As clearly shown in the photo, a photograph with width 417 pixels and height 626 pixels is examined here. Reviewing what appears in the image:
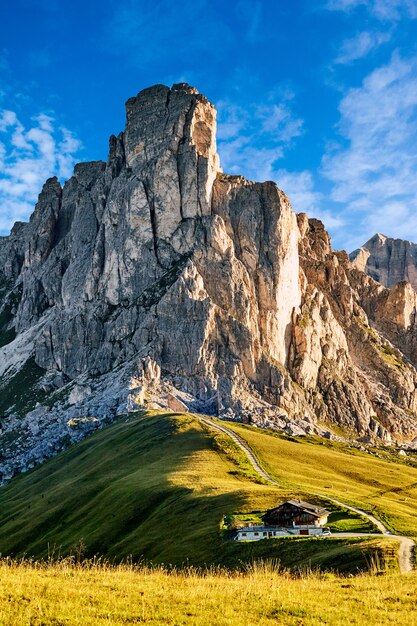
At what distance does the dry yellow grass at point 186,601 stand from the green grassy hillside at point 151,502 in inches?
421

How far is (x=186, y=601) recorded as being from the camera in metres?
20.0

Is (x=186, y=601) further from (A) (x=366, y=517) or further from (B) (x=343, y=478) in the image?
(B) (x=343, y=478)

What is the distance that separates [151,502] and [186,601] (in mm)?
64836

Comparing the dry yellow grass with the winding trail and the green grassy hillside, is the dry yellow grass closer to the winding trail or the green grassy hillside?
the green grassy hillside

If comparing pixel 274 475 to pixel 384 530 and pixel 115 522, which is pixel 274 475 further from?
pixel 384 530

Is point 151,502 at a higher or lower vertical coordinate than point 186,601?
lower

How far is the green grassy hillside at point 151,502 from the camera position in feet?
171

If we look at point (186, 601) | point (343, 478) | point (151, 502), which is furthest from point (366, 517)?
point (186, 601)

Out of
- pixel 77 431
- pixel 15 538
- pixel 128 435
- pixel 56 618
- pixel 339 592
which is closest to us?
pixel 56 618

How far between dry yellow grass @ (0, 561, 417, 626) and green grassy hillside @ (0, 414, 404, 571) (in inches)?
421

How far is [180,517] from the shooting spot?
7031 cm

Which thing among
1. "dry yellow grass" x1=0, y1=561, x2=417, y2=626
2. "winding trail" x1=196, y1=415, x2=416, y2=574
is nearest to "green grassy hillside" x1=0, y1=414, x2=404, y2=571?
"winding trail" x1=196, y1=415, x2=416, y2=574

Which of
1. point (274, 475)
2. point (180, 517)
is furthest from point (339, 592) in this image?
point (274, 475)

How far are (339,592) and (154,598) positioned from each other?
7826 mm
